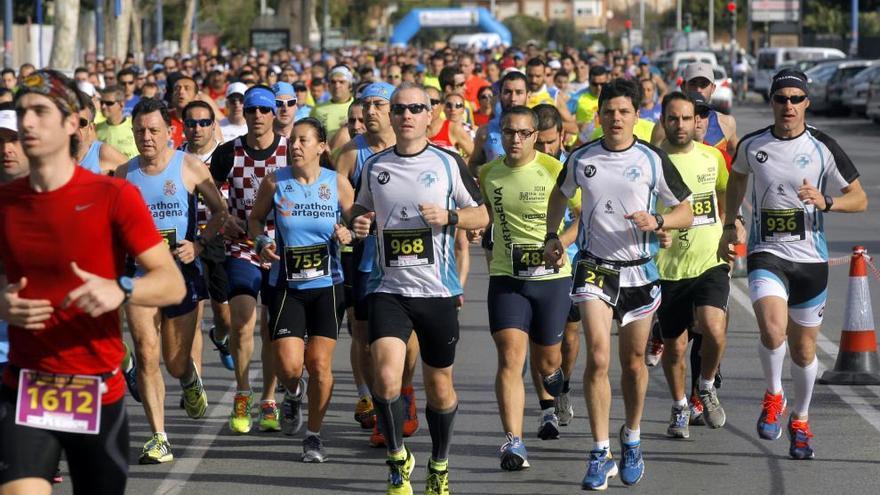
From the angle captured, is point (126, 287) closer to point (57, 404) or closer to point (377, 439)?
point (57, 404)

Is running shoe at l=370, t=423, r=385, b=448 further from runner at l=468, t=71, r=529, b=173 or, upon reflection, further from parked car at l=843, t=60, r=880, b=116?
parked car at l=843, t=60, r=880, b=116

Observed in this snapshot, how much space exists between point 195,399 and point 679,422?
2.79 metres

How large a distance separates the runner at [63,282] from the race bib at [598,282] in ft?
10.5

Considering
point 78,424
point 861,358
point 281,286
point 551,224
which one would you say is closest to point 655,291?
point 551,224

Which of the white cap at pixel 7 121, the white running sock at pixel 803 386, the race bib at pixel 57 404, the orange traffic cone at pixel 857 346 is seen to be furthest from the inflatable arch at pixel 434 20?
the race bib at pixel 57 404

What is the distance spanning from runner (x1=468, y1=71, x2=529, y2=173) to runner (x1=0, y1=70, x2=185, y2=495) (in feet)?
22.1

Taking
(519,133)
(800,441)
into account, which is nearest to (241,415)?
(519,133)

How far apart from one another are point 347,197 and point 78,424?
4056 mm

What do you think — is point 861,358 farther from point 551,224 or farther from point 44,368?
point 44,368

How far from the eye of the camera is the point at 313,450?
897cm

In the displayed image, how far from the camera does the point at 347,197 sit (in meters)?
9.36

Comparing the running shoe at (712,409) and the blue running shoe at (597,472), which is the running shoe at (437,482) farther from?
the running shoe at (712,409)

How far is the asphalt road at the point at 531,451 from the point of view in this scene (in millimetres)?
8383

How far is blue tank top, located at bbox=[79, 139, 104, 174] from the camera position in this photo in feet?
33.0
